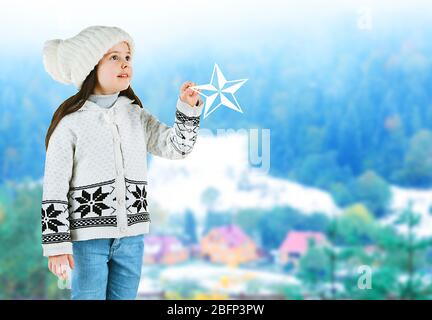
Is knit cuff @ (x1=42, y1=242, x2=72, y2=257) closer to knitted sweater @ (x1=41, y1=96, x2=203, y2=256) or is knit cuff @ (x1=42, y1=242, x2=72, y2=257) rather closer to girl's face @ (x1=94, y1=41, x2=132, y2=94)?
knitted sweater @ (x1=41, y1=96, x2=203, y2=256)

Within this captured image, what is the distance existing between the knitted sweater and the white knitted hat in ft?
0.23

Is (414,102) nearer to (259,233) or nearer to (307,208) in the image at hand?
(307,208)

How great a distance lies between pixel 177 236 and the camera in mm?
2570

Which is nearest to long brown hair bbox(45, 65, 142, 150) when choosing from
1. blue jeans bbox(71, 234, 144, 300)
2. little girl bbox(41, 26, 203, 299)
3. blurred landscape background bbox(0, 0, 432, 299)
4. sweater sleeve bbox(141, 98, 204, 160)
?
little girl bbox(41, 26, 203, 299)

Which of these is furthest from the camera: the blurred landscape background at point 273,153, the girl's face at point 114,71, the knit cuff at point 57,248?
the blurred landscape background at point 273,153

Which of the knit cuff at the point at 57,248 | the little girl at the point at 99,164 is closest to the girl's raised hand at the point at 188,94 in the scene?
the little girl at the point at 99,164

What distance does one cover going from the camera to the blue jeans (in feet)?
4.32

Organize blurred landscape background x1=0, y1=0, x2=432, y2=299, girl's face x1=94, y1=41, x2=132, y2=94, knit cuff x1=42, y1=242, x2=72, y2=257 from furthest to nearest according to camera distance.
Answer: blurred landscape background x1=0, y1=0, x2=432, y2=299 < girl's face x1=94, y1=41, x2=132, y2=94 < knit cuff x1=42, y1=242, x2=72, y2=257

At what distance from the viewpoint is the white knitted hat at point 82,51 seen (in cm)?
139

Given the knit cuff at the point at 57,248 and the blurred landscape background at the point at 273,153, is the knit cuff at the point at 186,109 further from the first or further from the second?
the blurred landscape background at the point at 273,153

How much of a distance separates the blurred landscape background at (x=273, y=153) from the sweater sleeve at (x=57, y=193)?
1175 millimetres

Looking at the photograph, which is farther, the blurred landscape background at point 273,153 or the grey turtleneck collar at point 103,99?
the blurred landscape background at point 273,153

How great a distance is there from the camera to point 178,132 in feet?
4.57
